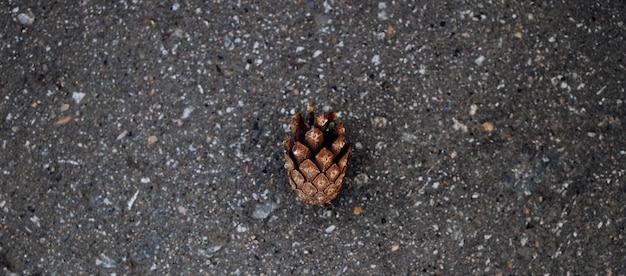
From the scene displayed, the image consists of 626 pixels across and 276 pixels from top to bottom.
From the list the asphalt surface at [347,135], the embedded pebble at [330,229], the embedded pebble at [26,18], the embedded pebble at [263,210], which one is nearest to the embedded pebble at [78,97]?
the asphalt surface at [347,135]

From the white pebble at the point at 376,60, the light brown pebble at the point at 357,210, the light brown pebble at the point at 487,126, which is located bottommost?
the light brown pebble at the point at 357,210

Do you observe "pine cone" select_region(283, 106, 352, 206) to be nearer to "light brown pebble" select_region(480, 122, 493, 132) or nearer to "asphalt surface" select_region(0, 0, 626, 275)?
"asphalt surface" select_region(0, 0, 626, 275)

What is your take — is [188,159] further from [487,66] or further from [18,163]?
[487,66]

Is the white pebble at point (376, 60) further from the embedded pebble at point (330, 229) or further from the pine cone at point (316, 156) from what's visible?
the embedded pebble at point (330, 229)

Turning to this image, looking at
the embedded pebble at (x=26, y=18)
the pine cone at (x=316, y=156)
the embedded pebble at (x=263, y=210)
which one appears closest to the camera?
the pine cone at (x=316, y=156)

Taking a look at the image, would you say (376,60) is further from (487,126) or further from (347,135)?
(487,126)

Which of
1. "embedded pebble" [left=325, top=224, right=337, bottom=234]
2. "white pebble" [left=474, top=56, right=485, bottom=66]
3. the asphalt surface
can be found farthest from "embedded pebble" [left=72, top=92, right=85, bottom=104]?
"white pebble" [left=474, top=56, right=485, bottom=66]
